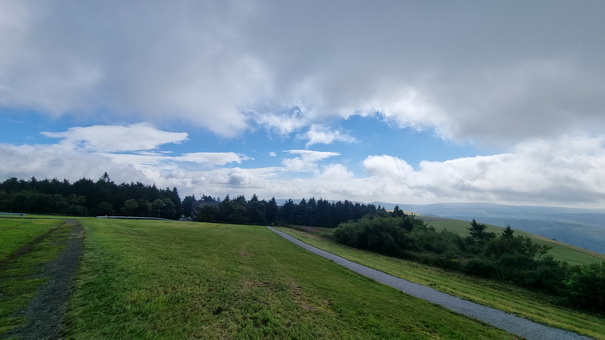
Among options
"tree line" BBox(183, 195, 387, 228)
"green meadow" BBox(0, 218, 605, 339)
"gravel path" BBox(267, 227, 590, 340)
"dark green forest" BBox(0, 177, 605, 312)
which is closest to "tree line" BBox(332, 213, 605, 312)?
"dark green forest" BBox(0, 177, 605, 312)

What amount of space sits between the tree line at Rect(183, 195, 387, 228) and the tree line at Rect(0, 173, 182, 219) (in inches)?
776

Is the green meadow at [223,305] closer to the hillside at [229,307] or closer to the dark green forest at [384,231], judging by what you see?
the hillside at [229,307]

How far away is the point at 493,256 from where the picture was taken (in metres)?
31.8

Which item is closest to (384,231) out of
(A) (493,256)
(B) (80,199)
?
(A) (493,256)

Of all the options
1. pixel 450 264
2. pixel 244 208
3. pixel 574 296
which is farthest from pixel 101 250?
pixel 244 208

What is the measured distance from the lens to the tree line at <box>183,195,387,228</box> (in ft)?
353

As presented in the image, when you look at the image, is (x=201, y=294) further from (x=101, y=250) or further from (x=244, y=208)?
(x=244, y=208)

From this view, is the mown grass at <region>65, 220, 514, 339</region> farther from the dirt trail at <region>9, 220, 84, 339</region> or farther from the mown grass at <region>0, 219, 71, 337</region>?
the mown grass at <region>0, 219, 71, 337</region>

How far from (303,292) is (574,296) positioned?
2241cm

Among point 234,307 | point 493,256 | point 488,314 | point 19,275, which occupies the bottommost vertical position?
point 493,256

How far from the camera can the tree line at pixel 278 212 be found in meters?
108

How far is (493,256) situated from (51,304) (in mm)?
41415

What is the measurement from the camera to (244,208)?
356ft

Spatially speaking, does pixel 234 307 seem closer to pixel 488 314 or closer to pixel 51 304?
pixel 51 304
